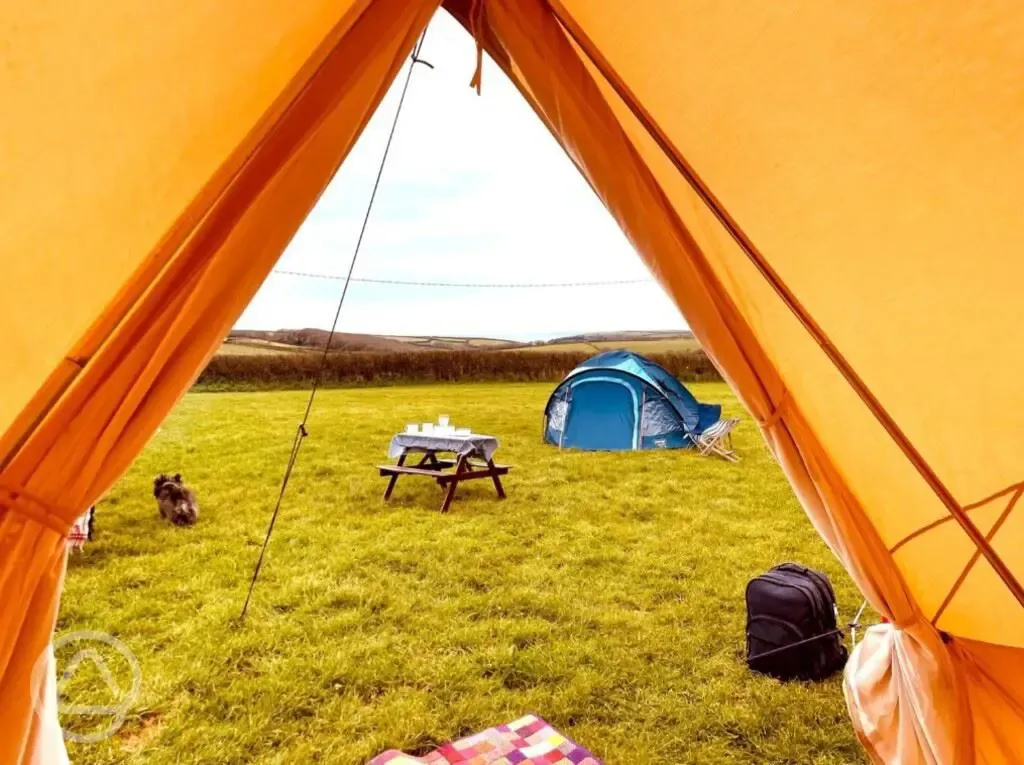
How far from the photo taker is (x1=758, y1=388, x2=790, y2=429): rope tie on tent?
1.46 meters

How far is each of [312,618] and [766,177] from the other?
8.84ft

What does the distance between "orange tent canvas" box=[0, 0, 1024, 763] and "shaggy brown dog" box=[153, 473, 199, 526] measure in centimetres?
332

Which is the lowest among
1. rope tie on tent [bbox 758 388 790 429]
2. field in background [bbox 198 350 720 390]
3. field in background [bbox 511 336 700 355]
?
rope tie on tent [bbox 758 388 790 429]

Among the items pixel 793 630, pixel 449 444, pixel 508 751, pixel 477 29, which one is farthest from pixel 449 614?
pixel 477 29

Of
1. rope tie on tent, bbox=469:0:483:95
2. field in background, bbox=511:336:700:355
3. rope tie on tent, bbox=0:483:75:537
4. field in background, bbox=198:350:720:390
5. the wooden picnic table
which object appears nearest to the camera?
rope tie on tent, bbox=0:483:75:537

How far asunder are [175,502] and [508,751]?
326 cm

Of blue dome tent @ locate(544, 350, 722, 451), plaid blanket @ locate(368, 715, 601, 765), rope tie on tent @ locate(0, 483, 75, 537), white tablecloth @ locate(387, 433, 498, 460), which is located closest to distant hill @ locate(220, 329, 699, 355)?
blue dome tent @ locate(544, 350, 722, 451)

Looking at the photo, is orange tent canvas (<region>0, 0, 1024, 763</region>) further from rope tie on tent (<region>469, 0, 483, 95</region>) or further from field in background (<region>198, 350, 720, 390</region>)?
field in background (<region>198, 350, 720, 390</region>)

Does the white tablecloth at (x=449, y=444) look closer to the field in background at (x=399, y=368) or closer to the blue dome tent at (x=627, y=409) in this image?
the blue dome tent at (x=627, y=409)

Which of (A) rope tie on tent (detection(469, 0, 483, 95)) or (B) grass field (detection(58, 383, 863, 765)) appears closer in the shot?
(A) rope tie on tent (detection(469, 0, 483, 95))

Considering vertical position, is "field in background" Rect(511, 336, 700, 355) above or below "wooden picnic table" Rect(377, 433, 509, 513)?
above

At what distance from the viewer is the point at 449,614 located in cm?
329

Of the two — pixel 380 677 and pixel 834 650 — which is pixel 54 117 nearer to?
pixel 380 677

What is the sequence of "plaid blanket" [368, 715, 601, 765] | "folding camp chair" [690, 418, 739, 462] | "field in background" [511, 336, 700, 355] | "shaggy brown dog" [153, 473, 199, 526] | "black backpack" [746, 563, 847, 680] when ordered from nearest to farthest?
"plaid blanket" [368, 715, 601, 765] < "black backpack" [746, 563, 847, 680] < "shaggy brown dog" [153, 473, 199, 526] < "folding camp chair" [690, 418, 739, 462] < "field in background" [511, 336, 700, 355]
